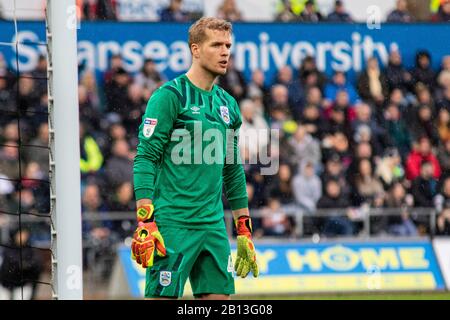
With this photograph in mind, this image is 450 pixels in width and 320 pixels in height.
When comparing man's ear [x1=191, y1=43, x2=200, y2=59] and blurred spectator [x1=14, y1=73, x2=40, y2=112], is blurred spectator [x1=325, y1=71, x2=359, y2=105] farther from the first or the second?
man's ear [x1=191, y1=43, x2=200, y2=59]

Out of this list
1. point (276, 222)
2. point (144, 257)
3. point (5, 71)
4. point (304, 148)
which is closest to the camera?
point (144, 257)

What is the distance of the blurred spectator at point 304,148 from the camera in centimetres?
1527

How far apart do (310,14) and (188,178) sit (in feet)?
34.5

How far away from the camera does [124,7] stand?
1597 centimetres

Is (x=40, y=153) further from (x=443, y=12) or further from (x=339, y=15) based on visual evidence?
(x=443, y=12)

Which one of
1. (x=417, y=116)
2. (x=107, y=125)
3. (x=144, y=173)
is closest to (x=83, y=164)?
(x=107, y=125)

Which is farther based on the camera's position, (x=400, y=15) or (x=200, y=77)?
(x=400, y=15)

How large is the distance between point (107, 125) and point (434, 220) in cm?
443

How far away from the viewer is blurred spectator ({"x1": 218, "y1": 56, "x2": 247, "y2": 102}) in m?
15.6

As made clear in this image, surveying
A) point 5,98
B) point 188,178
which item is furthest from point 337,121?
point 188,178

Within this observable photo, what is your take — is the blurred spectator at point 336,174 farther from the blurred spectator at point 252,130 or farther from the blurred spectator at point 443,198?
the blurred spectator at point 443,198

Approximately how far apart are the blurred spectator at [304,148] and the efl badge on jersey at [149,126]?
880 cm

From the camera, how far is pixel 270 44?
16281mm

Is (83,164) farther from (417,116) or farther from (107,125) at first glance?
(417,116)
